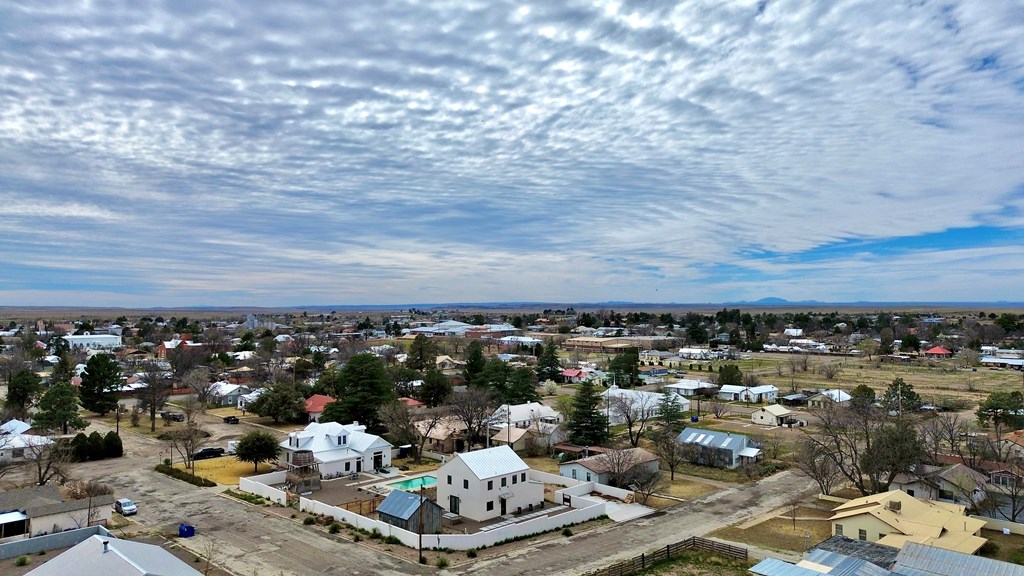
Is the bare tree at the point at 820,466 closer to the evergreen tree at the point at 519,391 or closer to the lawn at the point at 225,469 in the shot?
the evergreen tree at the point at 519,391

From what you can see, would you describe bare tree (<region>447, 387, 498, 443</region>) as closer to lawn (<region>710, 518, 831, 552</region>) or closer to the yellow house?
lawn (<region>710, 518, 831, 552</region>)

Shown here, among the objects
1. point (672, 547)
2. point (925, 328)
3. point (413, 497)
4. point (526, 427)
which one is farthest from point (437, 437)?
point (925, 328)

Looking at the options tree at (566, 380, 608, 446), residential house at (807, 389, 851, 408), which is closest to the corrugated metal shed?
tree at (566, 380, 608, 446)

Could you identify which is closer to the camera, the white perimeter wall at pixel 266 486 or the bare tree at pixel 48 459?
the white perimeter wall at pixel 266 486

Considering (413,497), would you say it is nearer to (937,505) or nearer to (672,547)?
(672,547)

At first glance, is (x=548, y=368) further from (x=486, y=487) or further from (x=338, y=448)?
(x=486, y=487)

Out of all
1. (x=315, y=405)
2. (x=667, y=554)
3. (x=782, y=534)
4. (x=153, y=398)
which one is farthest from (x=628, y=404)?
(x=153, y=398)

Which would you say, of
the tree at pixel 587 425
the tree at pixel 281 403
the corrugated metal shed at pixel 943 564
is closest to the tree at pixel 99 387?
the tree at pixel 281 403
